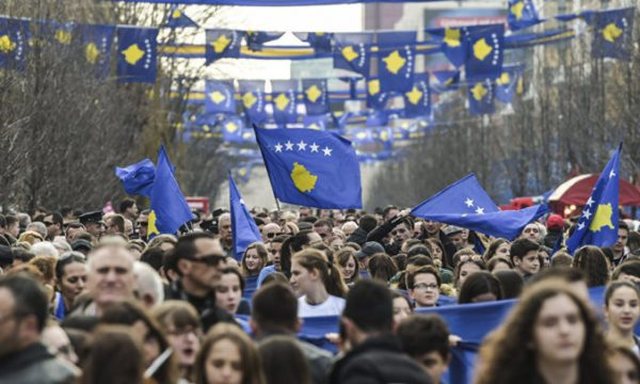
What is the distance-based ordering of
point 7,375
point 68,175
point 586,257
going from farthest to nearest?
point 68,175, point 586,257, point 7,375

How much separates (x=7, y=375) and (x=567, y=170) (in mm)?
48797

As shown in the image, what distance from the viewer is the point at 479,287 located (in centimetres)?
1228

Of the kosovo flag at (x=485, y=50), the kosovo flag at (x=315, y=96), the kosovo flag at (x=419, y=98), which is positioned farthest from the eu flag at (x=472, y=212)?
the kosovo flag at (x=315, y=96)

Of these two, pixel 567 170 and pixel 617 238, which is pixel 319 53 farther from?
pixel 617 238

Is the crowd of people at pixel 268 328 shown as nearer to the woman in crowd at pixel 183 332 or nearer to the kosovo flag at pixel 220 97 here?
the woman in crowd at pixel 183 332

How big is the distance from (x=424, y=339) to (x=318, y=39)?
114 ft

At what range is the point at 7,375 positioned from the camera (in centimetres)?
854

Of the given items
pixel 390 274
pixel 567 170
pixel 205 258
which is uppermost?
pixel 205 258

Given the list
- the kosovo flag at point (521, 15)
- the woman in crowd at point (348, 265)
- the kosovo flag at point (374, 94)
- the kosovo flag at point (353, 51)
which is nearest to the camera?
the woman in crowd at point (348, 265)

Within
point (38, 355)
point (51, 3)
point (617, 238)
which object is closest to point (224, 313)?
point (38, 355)

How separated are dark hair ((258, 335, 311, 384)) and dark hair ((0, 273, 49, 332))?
0.94 m

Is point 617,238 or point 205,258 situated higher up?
point 205,258

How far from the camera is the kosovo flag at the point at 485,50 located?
4378cm

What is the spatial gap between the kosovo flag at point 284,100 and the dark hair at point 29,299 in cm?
4901
